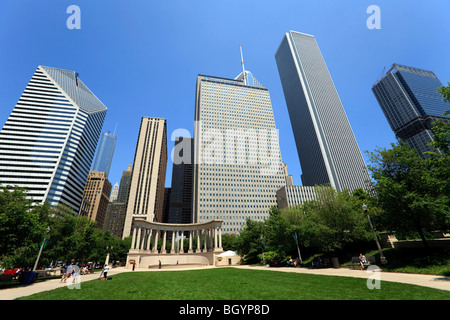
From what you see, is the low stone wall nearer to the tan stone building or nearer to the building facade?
the building facade

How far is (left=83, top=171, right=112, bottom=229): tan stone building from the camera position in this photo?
169 m

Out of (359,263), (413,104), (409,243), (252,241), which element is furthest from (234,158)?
(413,104)

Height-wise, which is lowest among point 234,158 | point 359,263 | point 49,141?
point 359,263

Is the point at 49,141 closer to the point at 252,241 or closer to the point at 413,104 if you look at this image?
the point at 252,241

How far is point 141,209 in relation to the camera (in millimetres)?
119812

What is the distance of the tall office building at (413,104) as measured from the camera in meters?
167

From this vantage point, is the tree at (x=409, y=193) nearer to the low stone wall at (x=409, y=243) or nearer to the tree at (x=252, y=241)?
the low stone wall at (x=409, y=243)

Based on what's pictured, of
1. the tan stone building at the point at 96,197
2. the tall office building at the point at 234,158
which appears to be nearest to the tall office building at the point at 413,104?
the tall office building at the point at 234,158

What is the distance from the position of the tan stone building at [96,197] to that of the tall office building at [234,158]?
9840 centimetres

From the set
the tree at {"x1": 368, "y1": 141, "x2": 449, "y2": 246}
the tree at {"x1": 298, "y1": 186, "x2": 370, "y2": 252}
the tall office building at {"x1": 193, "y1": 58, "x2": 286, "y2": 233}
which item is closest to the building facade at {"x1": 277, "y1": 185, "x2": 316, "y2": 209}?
the tall office building at {"x1": 193, "y1": 58, "x2": 286, "y2": 233}

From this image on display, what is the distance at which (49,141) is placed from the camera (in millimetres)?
117250

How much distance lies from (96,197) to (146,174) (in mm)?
83663

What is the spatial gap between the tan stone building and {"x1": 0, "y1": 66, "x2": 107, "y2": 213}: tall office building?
142 feet
